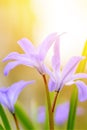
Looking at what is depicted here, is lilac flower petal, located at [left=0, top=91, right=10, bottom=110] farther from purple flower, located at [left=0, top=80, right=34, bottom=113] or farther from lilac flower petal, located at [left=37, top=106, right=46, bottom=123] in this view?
lilac flower petal, located at [left=37, top=106, right=46, bottom=123]

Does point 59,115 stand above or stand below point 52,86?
below

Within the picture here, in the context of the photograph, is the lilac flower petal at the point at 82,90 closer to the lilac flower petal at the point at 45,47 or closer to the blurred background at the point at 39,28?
the lilac flower petal at the point at 45,47

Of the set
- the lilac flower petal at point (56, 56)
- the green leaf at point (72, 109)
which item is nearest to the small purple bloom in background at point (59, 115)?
the green leaf at point (72, 109)

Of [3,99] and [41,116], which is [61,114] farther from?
[3,99]

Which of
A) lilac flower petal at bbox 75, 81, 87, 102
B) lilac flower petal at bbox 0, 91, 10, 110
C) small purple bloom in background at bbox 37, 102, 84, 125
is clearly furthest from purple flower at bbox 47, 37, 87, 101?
small purple bloom in background at bbox 37, 102, 84, 125

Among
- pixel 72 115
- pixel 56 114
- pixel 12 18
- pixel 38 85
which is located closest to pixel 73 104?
pixel 72 115

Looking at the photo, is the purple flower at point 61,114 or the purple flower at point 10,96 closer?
the purple flower at point 10,96

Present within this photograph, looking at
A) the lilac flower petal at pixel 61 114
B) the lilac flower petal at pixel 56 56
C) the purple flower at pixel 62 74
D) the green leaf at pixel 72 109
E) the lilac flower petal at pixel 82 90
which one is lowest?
the lilac flower petal at pixel 61 114

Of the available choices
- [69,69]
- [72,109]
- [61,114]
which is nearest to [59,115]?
[61,114]
